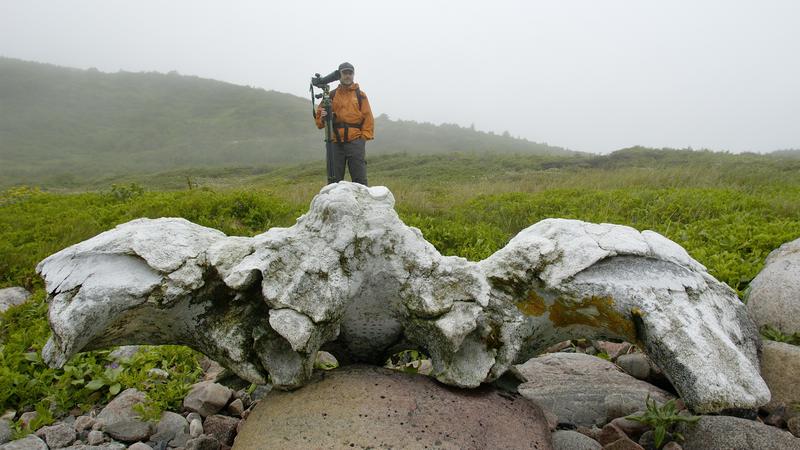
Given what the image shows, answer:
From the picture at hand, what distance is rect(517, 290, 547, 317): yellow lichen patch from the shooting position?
3.39 metres

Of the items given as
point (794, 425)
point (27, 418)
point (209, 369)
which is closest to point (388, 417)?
point (794, 425)

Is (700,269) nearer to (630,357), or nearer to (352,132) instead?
(630,357)

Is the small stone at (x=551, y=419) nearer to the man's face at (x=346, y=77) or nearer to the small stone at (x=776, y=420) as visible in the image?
the small stone at (x=776, y=420)

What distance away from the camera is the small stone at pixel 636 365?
4.42 m

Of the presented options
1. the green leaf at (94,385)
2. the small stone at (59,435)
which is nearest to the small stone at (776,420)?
the small stone at (59,435)

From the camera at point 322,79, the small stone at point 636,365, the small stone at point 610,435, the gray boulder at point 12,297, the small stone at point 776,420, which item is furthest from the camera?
the camera at point 322,79

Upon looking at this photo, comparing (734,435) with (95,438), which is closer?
(734,435)

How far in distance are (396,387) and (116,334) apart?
1.77 meters

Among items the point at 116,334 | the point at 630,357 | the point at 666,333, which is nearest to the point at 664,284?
the point at 666,333

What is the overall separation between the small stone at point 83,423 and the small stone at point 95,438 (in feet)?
0.84

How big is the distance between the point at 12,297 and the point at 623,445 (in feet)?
26.4

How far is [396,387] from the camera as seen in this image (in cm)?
325

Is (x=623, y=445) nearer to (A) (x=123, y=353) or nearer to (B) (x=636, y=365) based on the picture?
(B) (x=636, y=365)

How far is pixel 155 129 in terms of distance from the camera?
64688mm
